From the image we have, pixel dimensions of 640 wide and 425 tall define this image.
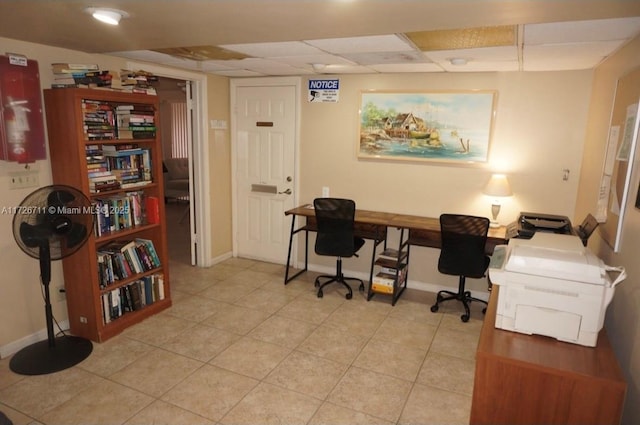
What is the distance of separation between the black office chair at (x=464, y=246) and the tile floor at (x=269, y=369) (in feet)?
1.56

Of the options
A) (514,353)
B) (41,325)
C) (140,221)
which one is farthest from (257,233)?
(514,353)

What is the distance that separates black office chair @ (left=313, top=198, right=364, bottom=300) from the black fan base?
2.16 m

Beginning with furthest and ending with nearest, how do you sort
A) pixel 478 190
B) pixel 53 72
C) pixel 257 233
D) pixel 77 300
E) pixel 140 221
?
pixel 257 233, pixel 478 190, pixel 140 221, pixel 77 300, pixel 53 72

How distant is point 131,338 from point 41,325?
27.5 inches

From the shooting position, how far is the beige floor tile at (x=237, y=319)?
3.62 metres

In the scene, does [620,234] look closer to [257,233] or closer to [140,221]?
[140,221]

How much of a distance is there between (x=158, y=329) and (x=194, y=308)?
1.55ft

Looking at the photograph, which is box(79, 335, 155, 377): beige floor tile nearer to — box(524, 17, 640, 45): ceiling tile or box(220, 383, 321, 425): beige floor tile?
box(220, 383, 321, 425): beige floor tile

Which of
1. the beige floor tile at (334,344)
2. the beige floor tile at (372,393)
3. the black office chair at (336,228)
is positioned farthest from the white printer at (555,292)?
the black office chair at (336,228)

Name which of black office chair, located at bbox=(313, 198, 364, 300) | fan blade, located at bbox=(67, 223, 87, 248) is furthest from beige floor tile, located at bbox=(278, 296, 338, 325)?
fan blade, located at bbox=(67, 223, 87, 248)

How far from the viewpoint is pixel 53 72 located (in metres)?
3.10

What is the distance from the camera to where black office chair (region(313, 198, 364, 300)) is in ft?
13.5

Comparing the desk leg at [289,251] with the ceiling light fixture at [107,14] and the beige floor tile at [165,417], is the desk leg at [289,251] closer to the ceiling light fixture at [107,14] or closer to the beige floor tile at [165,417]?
the beige floor tile at [165,417]

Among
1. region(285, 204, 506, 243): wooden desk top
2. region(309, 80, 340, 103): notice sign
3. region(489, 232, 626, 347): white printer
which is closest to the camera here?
region(489, 232, 626, 347): white printer
